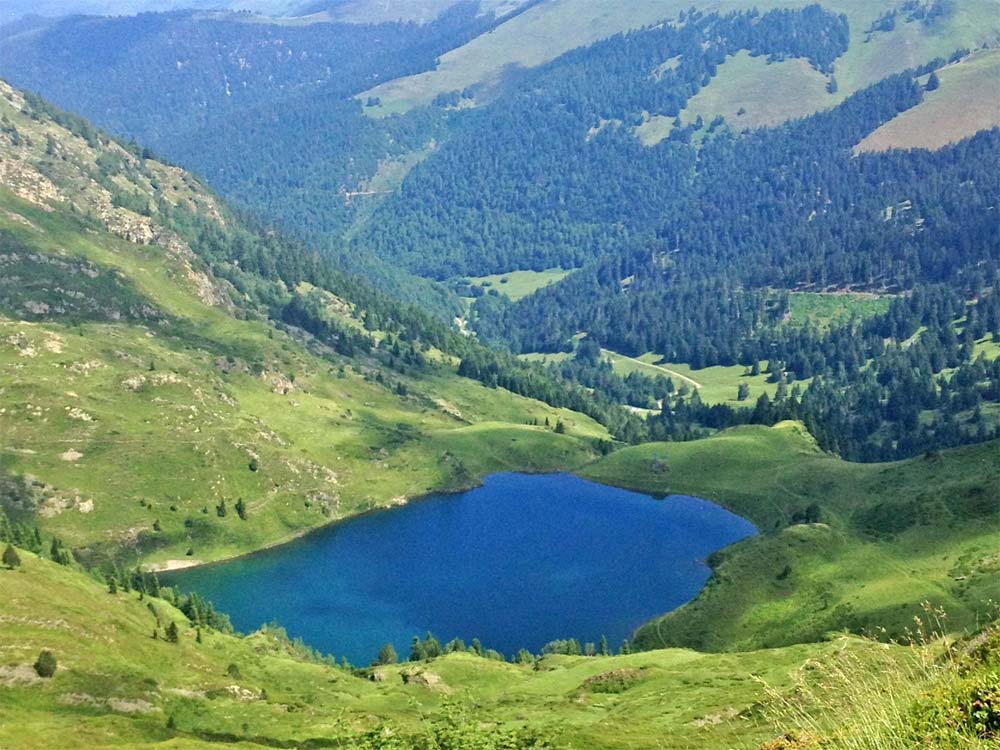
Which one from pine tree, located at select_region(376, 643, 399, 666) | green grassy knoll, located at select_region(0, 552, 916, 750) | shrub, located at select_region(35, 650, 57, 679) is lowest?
pine tree, located at select_region(376, 643, 399, 666)

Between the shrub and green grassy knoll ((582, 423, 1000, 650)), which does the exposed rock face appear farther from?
green grassy knoll ((582, 423, 1000, 650))

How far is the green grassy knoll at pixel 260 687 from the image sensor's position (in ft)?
316

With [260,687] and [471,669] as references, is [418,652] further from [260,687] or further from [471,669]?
[260,687]

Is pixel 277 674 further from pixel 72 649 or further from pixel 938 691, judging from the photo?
pixel 938 691

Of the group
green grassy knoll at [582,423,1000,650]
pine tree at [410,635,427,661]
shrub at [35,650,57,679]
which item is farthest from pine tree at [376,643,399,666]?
shrub at [35,650,57,679]

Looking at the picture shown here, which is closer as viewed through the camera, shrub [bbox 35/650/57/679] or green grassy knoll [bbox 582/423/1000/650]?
shrub [bbox 35/650/57/679]

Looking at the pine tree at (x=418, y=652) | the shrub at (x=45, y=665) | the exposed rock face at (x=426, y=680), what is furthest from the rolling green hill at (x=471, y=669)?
the pine tree at (x=418, y=652)

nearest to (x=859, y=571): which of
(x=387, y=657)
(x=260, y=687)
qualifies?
(x=387, y=657)

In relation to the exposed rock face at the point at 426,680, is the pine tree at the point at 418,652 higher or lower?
lower

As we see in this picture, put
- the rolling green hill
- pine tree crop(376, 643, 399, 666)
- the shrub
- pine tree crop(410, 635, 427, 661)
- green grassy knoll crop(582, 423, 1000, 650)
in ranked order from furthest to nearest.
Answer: pine tree crop(376, 643, 399, 666)
pine tree crop(410, 635, 427, 661)
green grassy knoll crop(582, 423, 1000, 650)
the shrub
the rolling green hill

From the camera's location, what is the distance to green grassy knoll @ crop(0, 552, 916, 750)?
316 feet

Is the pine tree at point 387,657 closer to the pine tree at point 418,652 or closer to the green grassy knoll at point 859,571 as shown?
the pine tree at point 418,652

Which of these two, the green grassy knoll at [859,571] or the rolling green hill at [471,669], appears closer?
the rolling green hill at [471,669]

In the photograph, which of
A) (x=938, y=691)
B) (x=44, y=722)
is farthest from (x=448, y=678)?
(x=938, y=691)
